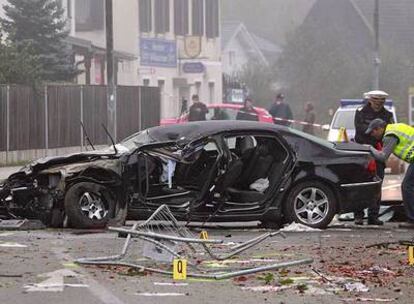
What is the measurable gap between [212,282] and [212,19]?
3932 cm

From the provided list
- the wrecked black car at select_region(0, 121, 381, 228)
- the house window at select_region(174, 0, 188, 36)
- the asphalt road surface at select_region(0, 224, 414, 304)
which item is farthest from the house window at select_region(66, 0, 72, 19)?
the asphalt road surface at select_region(0, 224, 414, 304)

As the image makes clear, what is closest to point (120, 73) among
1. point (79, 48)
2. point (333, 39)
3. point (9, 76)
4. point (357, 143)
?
point (79, 48)

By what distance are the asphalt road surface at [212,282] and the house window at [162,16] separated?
31534 mm

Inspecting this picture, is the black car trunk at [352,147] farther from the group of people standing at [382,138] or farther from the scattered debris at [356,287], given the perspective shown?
the scattered debris at [356,287]

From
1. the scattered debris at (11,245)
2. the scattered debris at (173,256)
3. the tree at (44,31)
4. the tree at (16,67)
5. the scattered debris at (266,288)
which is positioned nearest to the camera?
the scattered debris at (266,288)

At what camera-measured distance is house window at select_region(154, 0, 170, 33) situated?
136 feet

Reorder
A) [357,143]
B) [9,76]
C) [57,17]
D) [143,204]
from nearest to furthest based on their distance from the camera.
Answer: [143,204], [357,143], [9,76], [57,17]

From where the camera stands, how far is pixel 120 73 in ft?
129

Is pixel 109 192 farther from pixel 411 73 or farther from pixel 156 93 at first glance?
pixel 411 73

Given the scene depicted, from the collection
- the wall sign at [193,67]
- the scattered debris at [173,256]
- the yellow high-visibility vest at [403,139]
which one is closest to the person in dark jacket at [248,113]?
the wall sign at [193,67]

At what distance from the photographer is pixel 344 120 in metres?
22.9

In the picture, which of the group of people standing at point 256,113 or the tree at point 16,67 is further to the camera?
the group of people standing at point 256,113

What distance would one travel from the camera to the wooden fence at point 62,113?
23.3 m

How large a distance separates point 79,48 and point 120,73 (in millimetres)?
5185
